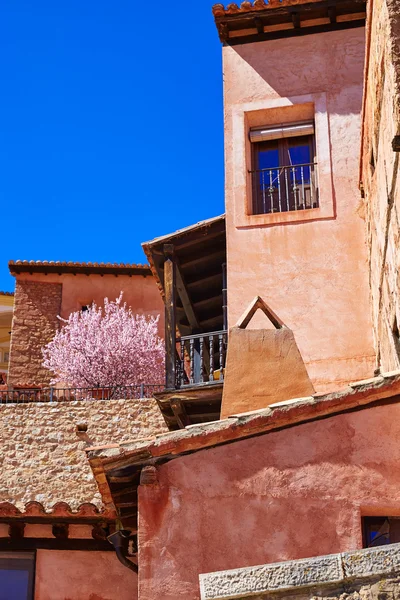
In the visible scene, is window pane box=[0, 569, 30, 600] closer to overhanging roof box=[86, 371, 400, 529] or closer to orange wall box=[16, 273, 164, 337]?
overhanging roof box=[86, 371, 400, 529]

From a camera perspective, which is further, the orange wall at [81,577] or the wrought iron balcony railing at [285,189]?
the wrought iron balcony railing at [285,189]

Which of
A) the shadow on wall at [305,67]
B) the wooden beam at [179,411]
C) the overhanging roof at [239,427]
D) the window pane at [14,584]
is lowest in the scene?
the window pane at [14,584]

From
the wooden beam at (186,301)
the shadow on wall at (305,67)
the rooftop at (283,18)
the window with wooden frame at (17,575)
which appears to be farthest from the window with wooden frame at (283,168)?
the window with wooden frame at (17,575)

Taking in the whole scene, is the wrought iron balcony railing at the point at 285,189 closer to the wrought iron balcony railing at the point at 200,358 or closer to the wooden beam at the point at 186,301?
the wooden beam at the point at 186,301

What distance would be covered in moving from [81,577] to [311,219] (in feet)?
19.2

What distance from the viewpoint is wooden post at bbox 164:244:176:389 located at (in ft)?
43.2

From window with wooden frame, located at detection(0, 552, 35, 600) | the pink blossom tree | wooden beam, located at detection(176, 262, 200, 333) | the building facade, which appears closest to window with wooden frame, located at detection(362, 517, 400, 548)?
window with wooden frame, located at detection(0, 552, 35, 600)

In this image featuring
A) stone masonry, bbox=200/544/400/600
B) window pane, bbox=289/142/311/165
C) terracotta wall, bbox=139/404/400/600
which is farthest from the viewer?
window pane, bbox=289/142/311/165

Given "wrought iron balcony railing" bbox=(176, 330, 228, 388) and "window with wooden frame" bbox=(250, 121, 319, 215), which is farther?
"window with wooden frame" bbox=(250, 121, 319, 215)

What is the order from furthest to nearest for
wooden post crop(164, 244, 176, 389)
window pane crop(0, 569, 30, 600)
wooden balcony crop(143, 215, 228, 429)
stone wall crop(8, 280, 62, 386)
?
stone wall crop(8, 280, 62, 386)
wooden post crop(164, 244, 176, 389)
wooden balcony crop(143, 215, 228, 429)
window pane crop(0, 569, 30, 600)

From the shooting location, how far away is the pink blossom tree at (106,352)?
937 inches

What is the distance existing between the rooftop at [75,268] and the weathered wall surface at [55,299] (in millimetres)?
195

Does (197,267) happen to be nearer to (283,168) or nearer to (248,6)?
(283,168)

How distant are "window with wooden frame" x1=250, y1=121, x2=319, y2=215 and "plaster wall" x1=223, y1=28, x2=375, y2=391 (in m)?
0.21
